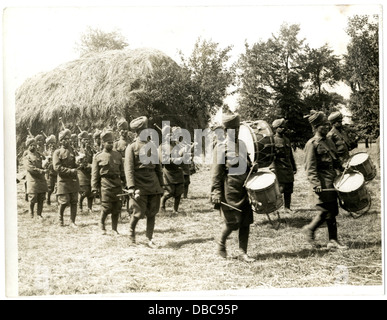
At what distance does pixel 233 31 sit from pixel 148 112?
5.32ft

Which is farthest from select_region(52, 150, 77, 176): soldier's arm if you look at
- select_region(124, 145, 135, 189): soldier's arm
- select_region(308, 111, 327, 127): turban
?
select_region(308, 111, 327, 127): turban

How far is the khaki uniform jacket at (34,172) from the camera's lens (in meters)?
7.84

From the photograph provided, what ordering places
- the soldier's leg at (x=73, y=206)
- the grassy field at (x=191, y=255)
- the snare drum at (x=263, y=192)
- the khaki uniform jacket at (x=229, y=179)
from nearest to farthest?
the snare drum at (x=263, y=192), the khaki uniform jacket at (x=229, y=179), the grassy field at (x=191, y=255), the soldier's leg at (x=73, y=206)

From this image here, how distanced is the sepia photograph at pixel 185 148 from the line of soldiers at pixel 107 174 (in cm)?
2

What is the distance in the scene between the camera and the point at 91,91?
805 cm

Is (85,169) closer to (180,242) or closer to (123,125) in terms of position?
(123,125)

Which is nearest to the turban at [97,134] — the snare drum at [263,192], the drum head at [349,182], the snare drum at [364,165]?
the snare drum at [263,192]

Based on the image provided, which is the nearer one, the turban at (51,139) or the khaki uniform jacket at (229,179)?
the khaki uniform jacket at (229,179)

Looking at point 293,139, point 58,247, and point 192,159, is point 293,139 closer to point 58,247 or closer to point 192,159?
point 192,159

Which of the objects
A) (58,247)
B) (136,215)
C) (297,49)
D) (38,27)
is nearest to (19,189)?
(58,247)

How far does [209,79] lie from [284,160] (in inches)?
62.0

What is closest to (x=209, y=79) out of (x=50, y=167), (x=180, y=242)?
(x=180, y=242)

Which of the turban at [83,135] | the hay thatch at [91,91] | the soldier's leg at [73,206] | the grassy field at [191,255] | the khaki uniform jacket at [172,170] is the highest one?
the hay thatch at [91,91]

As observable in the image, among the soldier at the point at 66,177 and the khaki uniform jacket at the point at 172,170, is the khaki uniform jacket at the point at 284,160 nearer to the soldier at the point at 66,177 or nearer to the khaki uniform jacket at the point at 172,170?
the khaki uniform jacket at the point at 172,170
